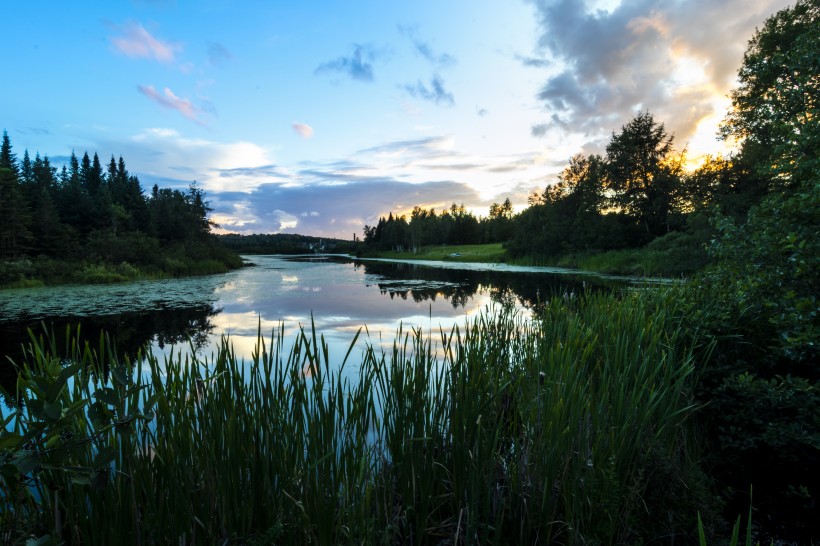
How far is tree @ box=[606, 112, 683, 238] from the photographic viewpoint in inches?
1455

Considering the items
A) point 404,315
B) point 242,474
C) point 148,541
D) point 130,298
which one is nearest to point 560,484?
point 242,474

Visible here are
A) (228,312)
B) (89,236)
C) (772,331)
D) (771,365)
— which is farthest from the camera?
(89,236)

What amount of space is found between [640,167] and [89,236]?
4921cm

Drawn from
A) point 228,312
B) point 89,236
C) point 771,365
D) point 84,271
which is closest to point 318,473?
point 771,365

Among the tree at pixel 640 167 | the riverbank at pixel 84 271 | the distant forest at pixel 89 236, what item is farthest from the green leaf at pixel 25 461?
the tree at pixel 640 167

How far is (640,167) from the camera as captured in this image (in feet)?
125

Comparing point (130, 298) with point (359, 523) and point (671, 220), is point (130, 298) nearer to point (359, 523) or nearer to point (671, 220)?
point (359, 523)

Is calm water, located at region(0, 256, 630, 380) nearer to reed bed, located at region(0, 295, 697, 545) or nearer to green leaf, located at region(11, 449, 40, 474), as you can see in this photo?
reed bed, located at region(0, 295, 697, 545)

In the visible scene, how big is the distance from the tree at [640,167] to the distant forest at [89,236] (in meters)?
38.2

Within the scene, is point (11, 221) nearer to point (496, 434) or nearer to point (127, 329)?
point (127, 329)

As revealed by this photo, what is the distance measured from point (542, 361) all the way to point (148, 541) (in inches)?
122

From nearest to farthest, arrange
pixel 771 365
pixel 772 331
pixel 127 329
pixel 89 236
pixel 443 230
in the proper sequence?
1. pixel 771 365
2. pixel 772 331
3. pixel 127 329
4. pixel 89 236
5. pixel 443 230

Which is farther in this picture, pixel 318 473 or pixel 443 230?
pixel 443 230

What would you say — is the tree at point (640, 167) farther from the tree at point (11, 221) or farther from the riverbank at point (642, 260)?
the tree at point (11, 221)
